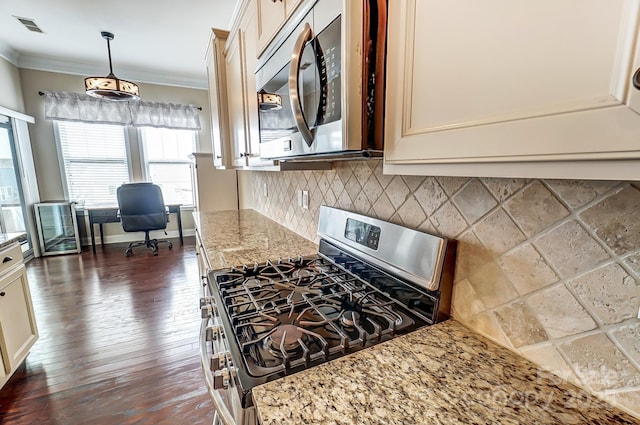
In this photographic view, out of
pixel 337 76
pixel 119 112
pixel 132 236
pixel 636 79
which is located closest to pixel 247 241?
pixel 337 76

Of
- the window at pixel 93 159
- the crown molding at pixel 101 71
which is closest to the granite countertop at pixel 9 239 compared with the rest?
the window at pixel 93 159

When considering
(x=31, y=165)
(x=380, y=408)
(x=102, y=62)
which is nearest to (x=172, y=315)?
(x=380, y=408)

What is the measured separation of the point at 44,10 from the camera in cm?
265

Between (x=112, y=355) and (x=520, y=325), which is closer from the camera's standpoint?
(x=520, y=325)

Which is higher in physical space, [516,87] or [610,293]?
[516,87]

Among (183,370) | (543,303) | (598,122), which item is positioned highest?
(598,122)

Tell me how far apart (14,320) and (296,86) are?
2236 mm

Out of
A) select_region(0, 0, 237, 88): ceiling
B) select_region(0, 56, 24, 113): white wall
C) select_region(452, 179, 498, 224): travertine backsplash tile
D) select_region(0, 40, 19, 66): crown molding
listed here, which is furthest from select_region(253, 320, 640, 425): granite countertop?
select_region(0, 40, 19, 66): crown molding

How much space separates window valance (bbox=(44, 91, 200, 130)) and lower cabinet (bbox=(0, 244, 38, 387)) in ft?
10.6

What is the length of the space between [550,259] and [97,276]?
419 cm

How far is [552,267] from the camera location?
0.60m

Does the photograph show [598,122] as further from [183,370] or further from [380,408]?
[183,370]

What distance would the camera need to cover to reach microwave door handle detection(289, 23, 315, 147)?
0.76 metres

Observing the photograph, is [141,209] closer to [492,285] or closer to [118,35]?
[118,35]
